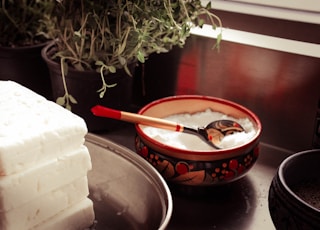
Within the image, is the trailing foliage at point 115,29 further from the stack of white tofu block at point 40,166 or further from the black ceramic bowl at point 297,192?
the black ceramic bowl at point 297,192

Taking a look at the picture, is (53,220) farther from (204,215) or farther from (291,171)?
(291,171)

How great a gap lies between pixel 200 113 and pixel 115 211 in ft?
0.79

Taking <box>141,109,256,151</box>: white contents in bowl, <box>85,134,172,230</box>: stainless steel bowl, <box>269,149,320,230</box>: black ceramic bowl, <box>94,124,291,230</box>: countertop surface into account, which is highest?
<box>269,149,320,230</box>: black ceramic bowl

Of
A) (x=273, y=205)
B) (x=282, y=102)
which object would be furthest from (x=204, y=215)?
(x=282, y=102)

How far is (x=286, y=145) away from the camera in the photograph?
37.1 inches

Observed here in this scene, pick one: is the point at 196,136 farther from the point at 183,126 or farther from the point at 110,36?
the point at 110,36

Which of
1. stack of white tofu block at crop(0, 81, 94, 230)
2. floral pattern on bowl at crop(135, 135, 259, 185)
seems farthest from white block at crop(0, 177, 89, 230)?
floral pattern on bowl at crop(135, 135, 259, 185)

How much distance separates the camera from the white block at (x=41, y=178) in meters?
0.63

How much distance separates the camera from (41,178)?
0.65m

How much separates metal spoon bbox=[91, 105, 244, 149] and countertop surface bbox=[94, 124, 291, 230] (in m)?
0.08

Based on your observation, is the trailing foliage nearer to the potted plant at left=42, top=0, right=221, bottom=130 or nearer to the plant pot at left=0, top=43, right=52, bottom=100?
the potted plant at left=42, top=0, right=221, bottom=130

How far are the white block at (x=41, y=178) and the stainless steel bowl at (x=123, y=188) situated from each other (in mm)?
95

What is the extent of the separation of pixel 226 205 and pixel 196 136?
0.41 feet

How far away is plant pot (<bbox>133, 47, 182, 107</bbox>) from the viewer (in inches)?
40.5
